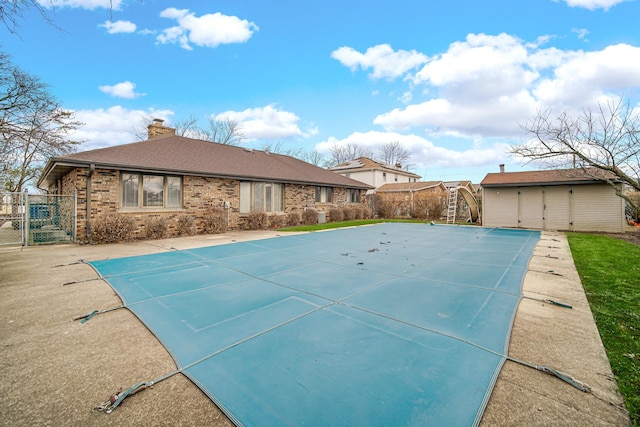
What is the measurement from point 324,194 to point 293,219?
413cm

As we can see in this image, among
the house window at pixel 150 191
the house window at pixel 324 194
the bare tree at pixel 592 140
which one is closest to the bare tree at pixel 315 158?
the house window at pixel 324 194

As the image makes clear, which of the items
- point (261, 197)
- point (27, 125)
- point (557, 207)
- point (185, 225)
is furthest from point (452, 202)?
point (27, 125)

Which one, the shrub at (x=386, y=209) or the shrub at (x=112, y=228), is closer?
the shrub at (x=112, y=228)

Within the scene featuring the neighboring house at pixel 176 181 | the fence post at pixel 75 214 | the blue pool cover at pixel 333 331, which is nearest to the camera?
the blue pool cover at pixel 333 331

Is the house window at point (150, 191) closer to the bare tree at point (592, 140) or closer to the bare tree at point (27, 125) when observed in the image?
the bare tree at point (27, 125)

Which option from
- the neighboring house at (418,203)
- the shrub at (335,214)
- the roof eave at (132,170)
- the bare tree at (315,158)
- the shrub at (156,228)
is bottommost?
the shrub at (156,228)

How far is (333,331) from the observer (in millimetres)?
3193

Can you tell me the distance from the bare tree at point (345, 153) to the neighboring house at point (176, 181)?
30713 millimetres

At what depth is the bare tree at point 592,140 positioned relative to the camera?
23.0 feet

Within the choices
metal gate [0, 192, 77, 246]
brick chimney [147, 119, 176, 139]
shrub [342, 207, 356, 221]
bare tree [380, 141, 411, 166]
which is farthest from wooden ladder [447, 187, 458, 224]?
bare tree [380, 141, 411, 166]

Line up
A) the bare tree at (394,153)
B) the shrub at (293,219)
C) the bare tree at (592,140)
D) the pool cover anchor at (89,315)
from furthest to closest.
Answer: the bare tree at (394,153) → the shrub at (293,219) → the bare tree at (592,140) → the pool cover anchor at (89,315)

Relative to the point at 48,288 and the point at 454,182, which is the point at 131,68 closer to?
the point at 48,288

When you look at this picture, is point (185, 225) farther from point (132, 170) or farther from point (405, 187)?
point (405, 187)

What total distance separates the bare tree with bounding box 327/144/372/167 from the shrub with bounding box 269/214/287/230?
112ft
